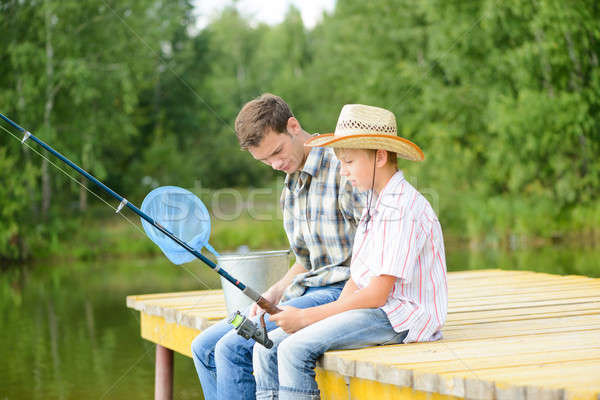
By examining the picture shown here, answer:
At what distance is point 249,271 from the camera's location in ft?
10.4

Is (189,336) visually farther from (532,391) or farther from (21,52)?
(21,52)

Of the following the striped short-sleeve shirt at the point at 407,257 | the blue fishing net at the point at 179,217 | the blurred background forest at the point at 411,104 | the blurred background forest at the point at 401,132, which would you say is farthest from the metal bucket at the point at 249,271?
the blurred background forest at the point at 411,104

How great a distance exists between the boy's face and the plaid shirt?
23 cm

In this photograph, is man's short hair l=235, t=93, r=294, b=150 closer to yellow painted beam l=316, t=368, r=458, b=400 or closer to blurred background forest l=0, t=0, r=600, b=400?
yellow painted beam l=316, t=368, r=458, b=400

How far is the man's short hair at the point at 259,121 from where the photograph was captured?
2797mm

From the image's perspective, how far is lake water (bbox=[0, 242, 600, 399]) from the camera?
17.1 feet

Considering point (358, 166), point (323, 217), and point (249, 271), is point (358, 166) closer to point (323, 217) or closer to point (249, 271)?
point (323, 217)

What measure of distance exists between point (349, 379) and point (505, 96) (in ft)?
43.0

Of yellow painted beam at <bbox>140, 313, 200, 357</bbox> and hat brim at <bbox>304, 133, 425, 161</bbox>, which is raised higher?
hat brim at <bbox>304, 133, 425, 161</bbox>

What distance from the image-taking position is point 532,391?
1.85 metres

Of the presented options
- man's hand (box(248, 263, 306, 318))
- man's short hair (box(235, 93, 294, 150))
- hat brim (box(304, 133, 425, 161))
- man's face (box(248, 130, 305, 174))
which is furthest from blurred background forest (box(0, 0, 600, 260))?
Result: hat brim (box(304, 133, 425, 161))

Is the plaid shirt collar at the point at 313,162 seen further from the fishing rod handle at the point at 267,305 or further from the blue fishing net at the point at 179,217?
the fishing rod handle at the point at 267,305

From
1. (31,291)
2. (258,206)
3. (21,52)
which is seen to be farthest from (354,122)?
(258,206)

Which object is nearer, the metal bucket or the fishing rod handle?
the fishing rod handle
